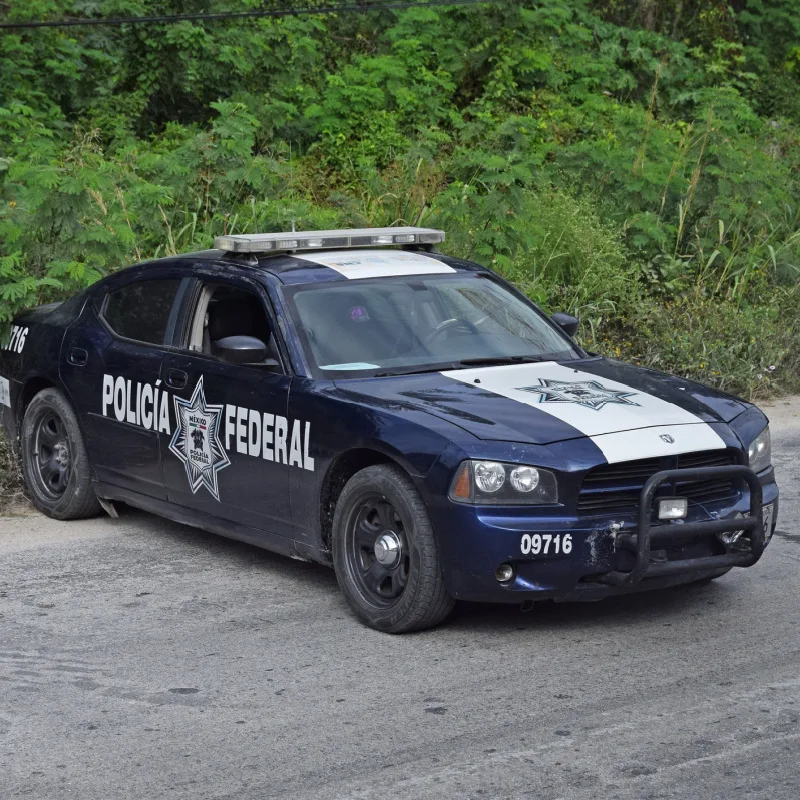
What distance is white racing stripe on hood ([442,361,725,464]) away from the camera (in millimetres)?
5539

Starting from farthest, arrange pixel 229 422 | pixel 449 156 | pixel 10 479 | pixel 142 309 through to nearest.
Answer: pixel 449 156 → pixel 10 479 → pixel 142 309 → pixel 229 422

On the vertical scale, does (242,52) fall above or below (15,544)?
above

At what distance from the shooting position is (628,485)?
5523 millimetres

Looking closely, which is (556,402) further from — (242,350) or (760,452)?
(242,350)

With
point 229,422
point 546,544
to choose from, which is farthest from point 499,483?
point 229,422

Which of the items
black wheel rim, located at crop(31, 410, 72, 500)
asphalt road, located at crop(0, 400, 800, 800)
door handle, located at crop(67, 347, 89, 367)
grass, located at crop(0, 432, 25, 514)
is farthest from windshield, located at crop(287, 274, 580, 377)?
grass, located at crop(0, 432, 25, 514)

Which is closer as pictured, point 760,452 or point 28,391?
point 760,452

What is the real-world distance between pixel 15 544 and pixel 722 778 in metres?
4.44

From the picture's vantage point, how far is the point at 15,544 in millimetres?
7418

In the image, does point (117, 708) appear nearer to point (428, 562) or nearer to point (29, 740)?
point (29, 740)

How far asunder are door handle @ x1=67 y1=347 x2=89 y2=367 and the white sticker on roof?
4.68 feet

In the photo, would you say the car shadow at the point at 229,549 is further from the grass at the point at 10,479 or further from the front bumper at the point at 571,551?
the front bumper at the point at 571,551

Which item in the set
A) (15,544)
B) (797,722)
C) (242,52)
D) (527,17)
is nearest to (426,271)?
(15,544)

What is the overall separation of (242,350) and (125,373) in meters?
1.25
